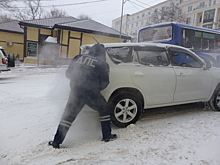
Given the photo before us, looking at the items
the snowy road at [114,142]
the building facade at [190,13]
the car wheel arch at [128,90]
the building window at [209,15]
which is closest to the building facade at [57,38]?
the building facade at [190,13]

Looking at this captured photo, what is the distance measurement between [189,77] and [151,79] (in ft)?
3.30

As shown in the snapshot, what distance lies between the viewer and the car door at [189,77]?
3535 millimetres

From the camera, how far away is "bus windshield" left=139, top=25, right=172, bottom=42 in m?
7.61

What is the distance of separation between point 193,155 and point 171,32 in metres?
6.38

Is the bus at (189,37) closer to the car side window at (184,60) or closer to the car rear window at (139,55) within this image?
the car side window at (184,60)

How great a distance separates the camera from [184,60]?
3.82m

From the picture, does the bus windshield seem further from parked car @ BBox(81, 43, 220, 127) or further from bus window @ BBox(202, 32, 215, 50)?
parked car @ BBox(81, 43, 220, 127)

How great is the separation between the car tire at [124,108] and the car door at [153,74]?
9.6 inches

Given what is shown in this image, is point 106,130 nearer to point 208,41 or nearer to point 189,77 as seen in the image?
point 189,77

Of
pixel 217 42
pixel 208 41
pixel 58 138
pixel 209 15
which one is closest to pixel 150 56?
pixel 58 138

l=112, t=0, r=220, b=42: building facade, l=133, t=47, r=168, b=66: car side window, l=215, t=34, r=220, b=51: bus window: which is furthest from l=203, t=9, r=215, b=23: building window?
l=133, t=47, r=168, b=66: car side window

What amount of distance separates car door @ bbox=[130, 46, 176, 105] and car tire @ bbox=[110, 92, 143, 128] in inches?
9.6

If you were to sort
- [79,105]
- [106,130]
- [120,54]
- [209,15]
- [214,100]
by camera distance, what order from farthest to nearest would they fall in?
[209,15] → [214,100] → [120,54] → [106,130] → [79,105]

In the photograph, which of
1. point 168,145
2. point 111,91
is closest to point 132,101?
point 111,91
